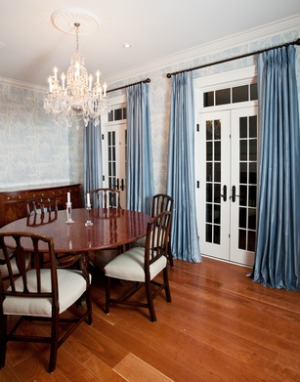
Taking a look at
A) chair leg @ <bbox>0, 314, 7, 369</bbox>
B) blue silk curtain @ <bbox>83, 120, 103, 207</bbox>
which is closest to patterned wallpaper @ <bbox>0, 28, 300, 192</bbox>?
blue silk curtain @ <bbox>83, 120, 103, 207</bbox>

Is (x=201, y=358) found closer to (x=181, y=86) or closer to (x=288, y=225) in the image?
(x=288, y=225)

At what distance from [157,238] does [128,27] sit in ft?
7.88

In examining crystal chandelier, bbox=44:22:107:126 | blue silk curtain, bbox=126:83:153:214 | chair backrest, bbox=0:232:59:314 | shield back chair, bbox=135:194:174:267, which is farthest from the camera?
blue silk curtain, bbox=126:83:153:214

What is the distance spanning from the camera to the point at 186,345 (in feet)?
6.72

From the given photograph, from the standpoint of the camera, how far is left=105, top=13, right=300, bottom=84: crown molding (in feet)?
9.39

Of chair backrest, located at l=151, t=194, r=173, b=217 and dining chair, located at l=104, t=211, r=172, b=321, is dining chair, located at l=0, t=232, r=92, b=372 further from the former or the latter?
chair backrest, located at l=151, t=194, r=173, b=217

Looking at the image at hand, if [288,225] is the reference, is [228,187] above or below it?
above

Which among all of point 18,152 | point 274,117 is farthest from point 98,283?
point 18,152

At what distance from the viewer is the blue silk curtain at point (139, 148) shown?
415 centimetres

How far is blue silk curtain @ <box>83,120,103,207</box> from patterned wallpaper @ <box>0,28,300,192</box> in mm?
428

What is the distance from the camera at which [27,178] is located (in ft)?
16.6

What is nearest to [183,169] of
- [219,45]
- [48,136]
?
[219,45]

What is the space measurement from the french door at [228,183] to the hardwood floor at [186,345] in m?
0.86

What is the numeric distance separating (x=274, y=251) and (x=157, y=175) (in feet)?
6.77
